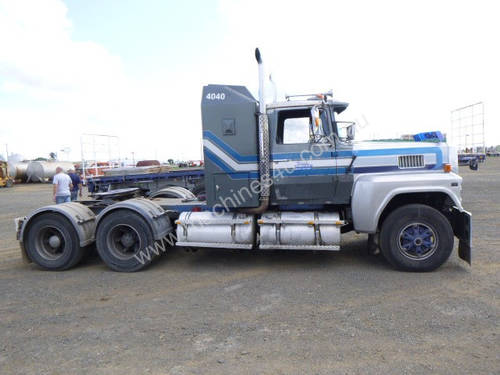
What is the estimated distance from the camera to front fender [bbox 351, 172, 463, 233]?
5.21m

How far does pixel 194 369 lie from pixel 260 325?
98 cm

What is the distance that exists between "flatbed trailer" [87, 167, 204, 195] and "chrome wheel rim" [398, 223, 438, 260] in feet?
26.4

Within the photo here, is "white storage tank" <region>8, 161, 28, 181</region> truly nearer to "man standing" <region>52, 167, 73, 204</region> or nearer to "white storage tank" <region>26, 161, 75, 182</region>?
"white storage tank" <region>26, 161, 75, 182</region>

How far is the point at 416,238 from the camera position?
17.3 feet

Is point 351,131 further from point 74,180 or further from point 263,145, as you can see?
point 74,180

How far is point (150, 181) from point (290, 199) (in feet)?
24.7

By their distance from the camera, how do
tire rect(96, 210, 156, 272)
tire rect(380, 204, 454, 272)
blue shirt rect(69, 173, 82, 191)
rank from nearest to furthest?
tire rect(380, 204, 454, 272) < tire rect(96, 210, 156, 272) < blue shirt rect(69, 173, 82, 191)

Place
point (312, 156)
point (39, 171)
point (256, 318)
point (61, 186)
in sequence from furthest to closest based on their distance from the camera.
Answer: point (39, 171)
point (61, 186)
point (312, 156)
point (256, 318)

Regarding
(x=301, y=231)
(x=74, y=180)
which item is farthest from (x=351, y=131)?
(x=74, y=180)

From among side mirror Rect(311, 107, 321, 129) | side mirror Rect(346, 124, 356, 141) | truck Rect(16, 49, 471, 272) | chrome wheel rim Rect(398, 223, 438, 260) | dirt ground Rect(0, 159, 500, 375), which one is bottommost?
dirt ground Rect(0, 159, 500, 375)

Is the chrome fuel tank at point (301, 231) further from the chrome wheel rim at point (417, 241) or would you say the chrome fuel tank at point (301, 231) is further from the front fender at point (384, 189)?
the chrome wheel rim at point (417, 241)

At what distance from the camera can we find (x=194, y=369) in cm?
303

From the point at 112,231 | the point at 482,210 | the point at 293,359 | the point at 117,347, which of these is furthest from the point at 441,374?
the point at 482,210

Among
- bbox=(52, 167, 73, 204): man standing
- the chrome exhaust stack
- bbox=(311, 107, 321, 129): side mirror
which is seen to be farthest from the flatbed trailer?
bbox=(311, 107, 321, 129): side mirror
